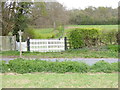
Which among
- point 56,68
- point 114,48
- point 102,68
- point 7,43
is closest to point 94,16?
point 114,48

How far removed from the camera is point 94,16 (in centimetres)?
1689

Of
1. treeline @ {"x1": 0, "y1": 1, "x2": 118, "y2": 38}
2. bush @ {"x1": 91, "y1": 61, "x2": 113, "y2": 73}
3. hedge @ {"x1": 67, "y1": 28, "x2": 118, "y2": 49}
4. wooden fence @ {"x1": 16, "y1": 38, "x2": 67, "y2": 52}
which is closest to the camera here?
bush @ {"x1": 91, "y1": 61, "x2": 113, "y2": 73}

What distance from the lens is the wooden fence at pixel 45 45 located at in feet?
51.5

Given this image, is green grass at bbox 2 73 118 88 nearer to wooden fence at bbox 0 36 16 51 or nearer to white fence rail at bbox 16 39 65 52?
white fence rail at bbox 16 39 65 52

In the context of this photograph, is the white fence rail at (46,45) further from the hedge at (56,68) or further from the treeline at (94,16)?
the hedge at (56,68)

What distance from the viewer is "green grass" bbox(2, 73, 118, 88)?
17.8ft

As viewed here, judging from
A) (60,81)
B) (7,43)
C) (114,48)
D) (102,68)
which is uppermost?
(7,43)

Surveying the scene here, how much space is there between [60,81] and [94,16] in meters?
11.9

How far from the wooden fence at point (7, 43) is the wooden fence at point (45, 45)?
72.7 inches

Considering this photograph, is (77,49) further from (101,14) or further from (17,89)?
(17,89)

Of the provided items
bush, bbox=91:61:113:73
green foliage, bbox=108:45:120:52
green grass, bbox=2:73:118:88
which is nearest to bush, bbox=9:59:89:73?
bush, bbox=91:61:113:73

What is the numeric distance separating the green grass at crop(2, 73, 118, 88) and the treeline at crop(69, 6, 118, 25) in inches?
419

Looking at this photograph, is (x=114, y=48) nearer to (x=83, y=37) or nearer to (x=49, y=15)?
(x=83, y=37)

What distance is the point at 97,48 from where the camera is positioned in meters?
14.6
